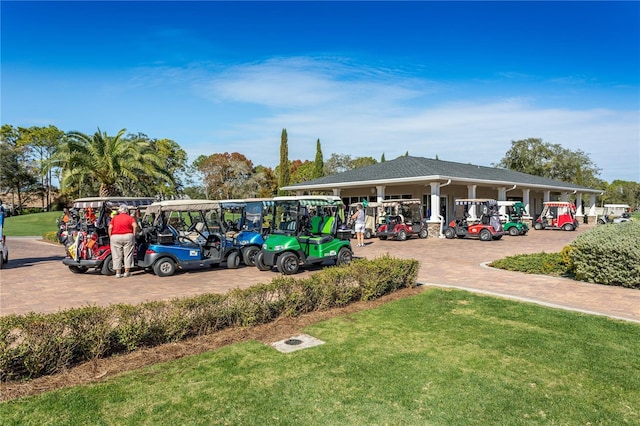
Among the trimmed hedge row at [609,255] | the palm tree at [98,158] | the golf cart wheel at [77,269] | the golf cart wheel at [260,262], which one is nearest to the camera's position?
the trimmed hedge row at [609,255]

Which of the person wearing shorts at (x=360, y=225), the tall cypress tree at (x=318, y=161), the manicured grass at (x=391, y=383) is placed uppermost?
the tall cypress tree at (x=318, y=161)

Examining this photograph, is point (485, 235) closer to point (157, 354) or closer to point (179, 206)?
point (179, 206)

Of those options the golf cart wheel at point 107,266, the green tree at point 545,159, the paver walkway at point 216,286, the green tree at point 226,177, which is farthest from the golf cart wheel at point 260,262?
the green tree at point 545,159

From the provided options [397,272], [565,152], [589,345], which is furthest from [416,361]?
[565,152]

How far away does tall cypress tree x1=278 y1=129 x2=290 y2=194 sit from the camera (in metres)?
35.7

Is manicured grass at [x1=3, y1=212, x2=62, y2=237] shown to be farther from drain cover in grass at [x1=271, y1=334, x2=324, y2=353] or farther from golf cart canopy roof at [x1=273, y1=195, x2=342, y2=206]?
drain cover in grass at [x1=271, y1=334, x2=324, y2=353]

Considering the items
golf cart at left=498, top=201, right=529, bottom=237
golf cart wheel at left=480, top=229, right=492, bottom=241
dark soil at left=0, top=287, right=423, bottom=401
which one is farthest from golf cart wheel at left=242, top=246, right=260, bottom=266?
golf cart at left=498, top=201, right=529, bottom=237

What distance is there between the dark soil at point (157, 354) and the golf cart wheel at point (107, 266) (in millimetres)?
5891

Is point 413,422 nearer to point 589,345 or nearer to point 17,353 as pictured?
point 589,345

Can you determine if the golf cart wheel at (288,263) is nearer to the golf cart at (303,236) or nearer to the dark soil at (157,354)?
the golf cart at (303,236)

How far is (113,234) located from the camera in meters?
9.48

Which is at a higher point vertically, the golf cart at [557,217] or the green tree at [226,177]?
the green tree at [226,177]

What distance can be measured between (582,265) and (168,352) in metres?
8.05

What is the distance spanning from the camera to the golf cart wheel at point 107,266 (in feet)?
32.9
